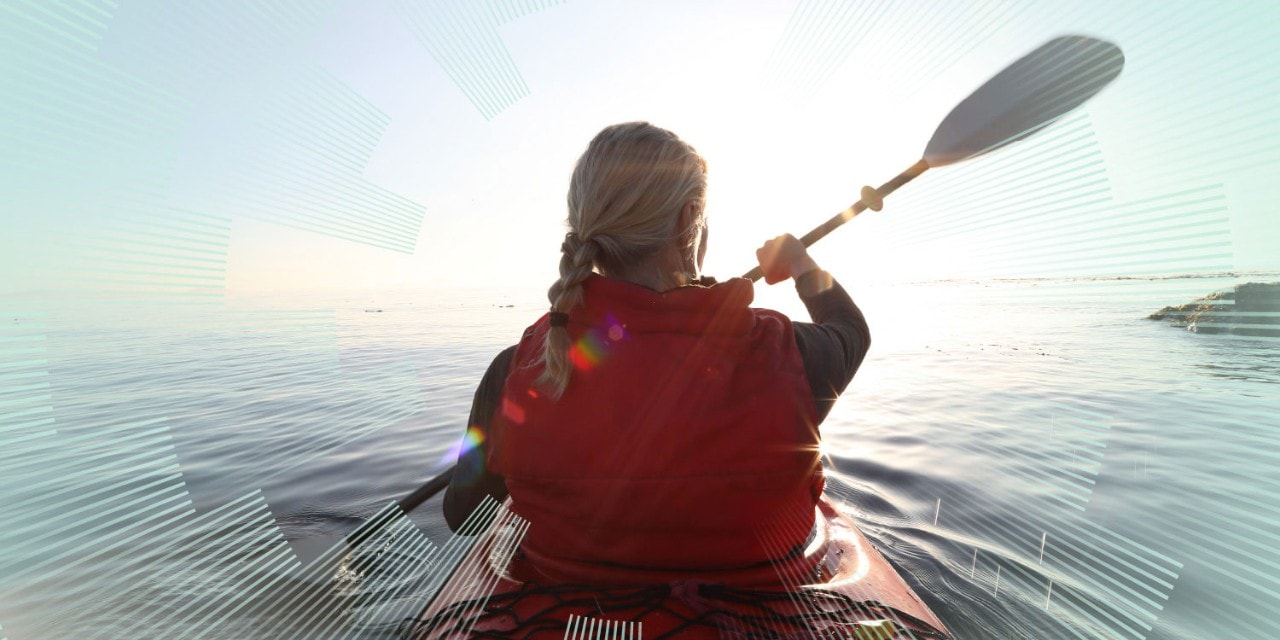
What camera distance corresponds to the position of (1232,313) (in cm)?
1139

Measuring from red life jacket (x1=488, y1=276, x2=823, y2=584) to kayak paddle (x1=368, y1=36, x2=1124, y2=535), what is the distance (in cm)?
157

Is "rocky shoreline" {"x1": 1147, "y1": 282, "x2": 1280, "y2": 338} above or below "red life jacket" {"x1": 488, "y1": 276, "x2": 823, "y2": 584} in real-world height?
below

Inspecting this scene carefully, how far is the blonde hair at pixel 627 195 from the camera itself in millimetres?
1770

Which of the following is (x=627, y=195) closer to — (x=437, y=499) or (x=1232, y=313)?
(x=437, y=499)

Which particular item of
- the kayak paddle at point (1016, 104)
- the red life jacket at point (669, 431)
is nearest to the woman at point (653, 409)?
the red life jacket at point (669, 431)

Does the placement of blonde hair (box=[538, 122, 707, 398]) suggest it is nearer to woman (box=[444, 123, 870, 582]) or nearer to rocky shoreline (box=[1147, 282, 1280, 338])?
woman (box=[444, 123, 870, 582])

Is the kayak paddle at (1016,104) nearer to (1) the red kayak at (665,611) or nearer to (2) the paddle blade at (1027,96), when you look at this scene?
(2) the paddle blade at (1027,96)

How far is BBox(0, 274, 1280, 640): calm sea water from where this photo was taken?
2.90 meters

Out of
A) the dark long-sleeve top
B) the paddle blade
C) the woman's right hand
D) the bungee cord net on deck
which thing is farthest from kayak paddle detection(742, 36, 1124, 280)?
the bungee cord net on deck

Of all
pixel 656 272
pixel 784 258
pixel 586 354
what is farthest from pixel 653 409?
pixel 784 258

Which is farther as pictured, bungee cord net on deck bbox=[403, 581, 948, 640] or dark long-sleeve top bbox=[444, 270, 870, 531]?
dark long-sleeve top bbox=[444, 270, 870, 531]

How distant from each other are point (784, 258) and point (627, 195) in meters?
0.74

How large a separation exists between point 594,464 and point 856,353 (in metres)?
0.91

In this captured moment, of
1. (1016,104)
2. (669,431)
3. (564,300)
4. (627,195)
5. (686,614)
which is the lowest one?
(686,614)
